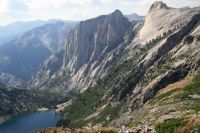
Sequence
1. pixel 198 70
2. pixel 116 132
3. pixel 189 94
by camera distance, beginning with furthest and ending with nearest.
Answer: pixel 198 70 < pixel 189 94 < pixel 116 132

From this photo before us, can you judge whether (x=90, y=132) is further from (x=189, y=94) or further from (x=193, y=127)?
(x=189, y=94)

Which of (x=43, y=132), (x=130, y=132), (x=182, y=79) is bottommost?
(x=182, y=79)

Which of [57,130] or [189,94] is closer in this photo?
[57,130]

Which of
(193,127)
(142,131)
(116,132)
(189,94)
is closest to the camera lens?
(193,127)

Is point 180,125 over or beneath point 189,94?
over

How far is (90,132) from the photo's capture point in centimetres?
7256

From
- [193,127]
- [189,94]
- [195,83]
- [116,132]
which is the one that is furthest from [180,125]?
[195,83]

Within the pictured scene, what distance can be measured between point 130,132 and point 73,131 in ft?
61.6

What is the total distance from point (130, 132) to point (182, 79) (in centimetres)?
14317

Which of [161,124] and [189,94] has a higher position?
[161,124]

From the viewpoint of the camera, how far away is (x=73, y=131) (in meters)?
76.5

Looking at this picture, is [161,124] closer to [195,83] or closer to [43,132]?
[43,132]

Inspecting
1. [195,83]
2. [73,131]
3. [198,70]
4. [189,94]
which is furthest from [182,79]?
[73,131]

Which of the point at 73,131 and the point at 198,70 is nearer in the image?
the point at 73,131
